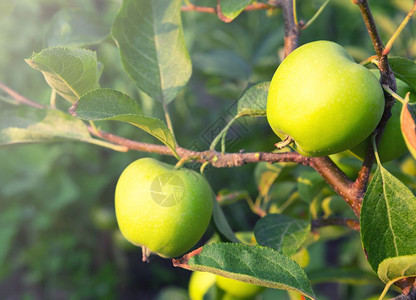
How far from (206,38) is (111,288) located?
50.7 inches

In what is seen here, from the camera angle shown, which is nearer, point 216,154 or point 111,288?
point 216,154

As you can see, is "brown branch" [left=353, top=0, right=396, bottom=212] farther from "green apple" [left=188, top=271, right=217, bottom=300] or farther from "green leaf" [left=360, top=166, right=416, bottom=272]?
"green apple" [left=188, top=271, right=217, bottom=300]

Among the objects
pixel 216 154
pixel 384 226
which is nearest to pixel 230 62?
pixel 216 154

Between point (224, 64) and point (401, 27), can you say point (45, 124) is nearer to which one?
point (401, 27)

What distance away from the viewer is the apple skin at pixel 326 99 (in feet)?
1.38

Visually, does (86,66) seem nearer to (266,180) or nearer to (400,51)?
(266,180)

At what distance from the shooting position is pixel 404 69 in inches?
19.0

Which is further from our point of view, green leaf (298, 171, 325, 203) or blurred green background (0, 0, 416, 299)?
blurred green background (0, 0, 416, 299)

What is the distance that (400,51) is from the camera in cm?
160

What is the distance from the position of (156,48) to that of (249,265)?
0.37 meters

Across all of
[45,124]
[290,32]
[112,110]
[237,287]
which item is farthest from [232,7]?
[237,287]

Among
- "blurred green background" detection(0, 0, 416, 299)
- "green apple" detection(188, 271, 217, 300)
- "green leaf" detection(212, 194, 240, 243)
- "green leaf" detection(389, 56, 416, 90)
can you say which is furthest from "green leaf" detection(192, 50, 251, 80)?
"green leaf" detection(389, 56, 416, 90)

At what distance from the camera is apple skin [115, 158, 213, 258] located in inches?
21.3

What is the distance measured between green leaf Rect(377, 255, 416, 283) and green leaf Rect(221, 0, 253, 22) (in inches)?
14.1
